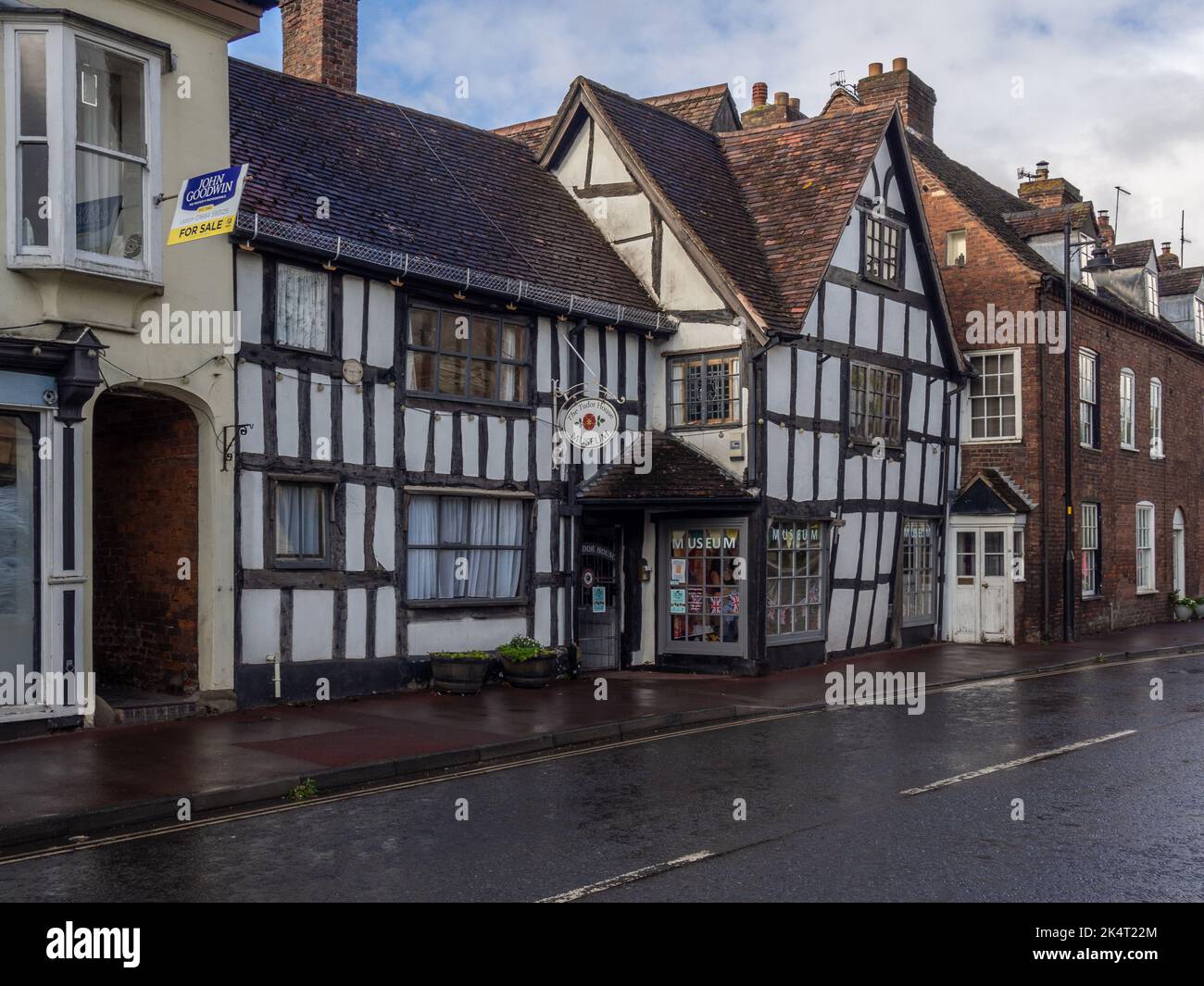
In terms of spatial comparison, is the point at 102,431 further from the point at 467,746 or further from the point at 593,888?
the point at 593,888

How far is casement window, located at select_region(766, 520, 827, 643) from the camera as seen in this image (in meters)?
18.8

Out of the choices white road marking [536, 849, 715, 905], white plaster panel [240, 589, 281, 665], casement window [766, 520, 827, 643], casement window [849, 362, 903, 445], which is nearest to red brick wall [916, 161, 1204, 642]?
casement window [849, 362, 903, 445]

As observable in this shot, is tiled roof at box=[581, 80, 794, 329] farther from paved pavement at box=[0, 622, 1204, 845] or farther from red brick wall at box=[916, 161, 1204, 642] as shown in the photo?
paved pavement at box=[0, 622, 1204, 845]

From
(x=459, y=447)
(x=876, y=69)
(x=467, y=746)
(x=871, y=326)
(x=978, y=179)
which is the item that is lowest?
(x=467, y=746)

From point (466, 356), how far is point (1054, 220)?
52.2 feet

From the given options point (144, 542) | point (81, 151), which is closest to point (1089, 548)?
point (144, 542)

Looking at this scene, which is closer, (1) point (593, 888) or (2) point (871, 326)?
(1) point (593, 888)

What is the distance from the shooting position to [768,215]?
21172mm

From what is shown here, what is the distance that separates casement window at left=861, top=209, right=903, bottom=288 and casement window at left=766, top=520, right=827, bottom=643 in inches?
179

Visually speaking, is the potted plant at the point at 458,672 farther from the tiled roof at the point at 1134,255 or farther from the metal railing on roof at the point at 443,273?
the tiled roof at the point at 1134,255

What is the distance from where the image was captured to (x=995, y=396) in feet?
80.6
